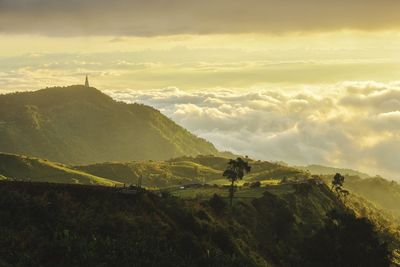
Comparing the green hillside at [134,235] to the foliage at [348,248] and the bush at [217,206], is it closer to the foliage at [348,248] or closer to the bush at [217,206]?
the foliage at [348,248]

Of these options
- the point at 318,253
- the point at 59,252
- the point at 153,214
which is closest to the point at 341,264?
the point at 318,253

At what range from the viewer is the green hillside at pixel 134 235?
110 meters

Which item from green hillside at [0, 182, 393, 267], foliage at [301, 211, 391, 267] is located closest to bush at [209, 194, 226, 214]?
green hillside at [0, 182, 393, 267]

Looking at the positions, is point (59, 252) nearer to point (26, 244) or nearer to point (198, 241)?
point (26, 244)

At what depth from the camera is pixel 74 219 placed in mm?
120812

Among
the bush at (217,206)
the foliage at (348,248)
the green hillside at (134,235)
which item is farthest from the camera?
the bush at (217,206)

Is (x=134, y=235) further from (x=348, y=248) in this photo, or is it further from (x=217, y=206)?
(x=348, y=248)

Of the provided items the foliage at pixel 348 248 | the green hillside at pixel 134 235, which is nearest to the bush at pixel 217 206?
the green hillside at pixel 134 235

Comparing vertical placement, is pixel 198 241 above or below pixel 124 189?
below

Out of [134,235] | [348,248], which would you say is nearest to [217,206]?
[348,248]

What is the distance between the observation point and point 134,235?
396 feet

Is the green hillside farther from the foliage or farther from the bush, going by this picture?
the bush

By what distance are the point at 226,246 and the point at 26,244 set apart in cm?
5040

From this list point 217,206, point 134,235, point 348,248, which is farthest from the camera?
point 217,206
